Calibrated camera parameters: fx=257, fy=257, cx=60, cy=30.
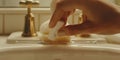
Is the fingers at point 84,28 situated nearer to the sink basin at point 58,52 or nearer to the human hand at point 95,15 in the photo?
the human hand at point 95,15

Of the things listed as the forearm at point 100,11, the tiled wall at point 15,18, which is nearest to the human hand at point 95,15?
the forearm at point 100,11

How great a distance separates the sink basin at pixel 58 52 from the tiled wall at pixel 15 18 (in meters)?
0.20

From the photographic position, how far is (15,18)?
867mm

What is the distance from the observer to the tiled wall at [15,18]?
2.83 feet

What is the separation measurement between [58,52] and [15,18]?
262mm

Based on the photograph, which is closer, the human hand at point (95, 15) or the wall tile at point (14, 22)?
the human hand at point (95, 15)

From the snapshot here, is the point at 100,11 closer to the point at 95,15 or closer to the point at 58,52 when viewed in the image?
the point at 95,15

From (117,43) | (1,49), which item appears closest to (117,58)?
(117,43)

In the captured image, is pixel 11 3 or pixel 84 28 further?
pixel 11 3

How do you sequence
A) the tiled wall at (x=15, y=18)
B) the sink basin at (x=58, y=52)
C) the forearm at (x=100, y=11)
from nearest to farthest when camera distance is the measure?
1. the forearm at (x=100, y=11)
2. the sink basin at (x=58, y=52)
3. the tiled wall at (x=15, y=18)

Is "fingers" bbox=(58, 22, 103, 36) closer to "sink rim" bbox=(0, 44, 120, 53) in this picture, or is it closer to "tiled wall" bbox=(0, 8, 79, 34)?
"sink rim" bbox=(0, 44, 120, 53)

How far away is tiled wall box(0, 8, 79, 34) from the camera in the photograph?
0.86 metres

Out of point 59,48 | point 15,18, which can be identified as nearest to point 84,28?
point 59,48

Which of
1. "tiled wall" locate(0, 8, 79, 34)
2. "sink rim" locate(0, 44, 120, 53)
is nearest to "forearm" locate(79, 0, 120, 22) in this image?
"sink rim" locate(0, 44, 120, 53)
